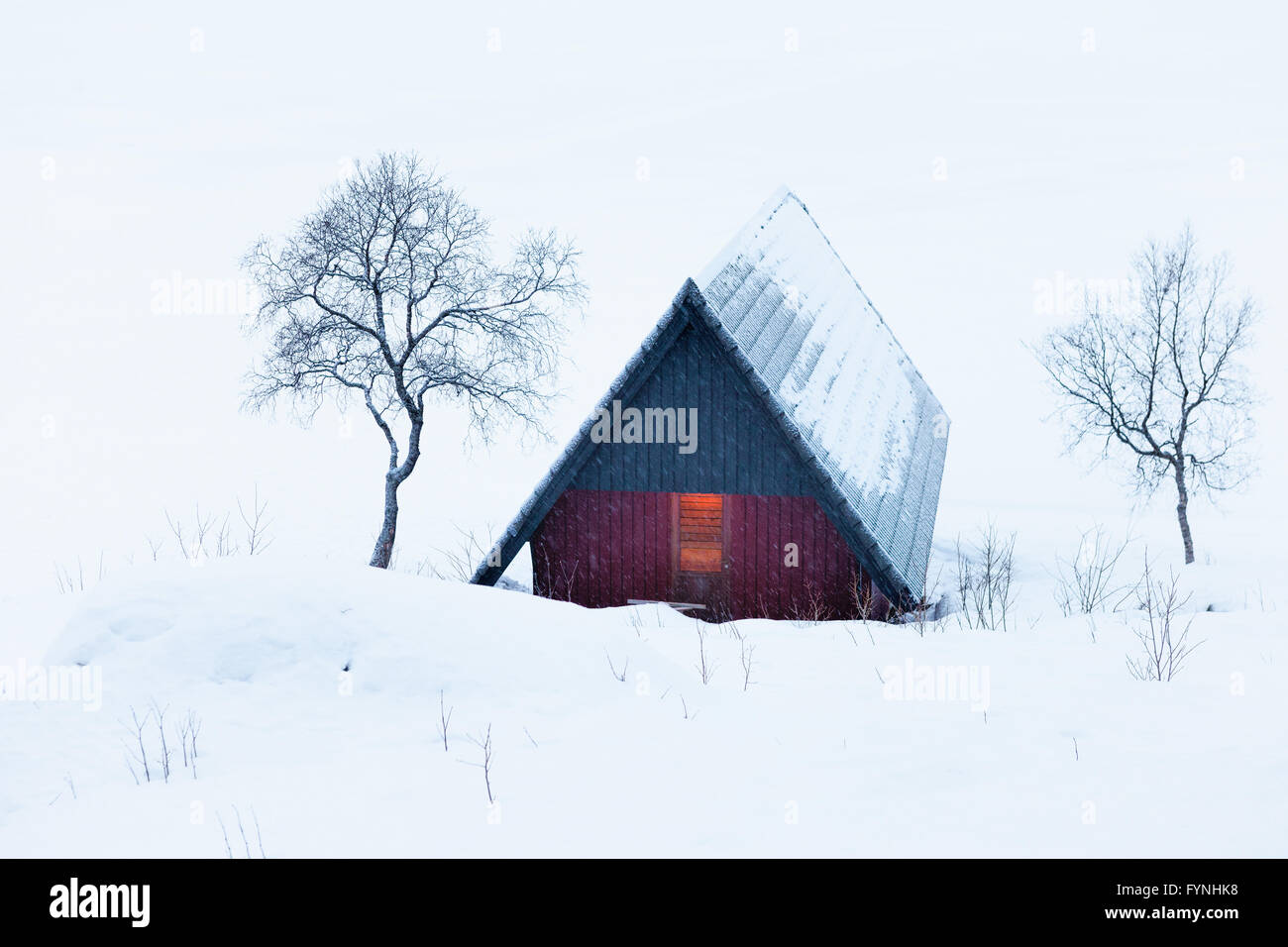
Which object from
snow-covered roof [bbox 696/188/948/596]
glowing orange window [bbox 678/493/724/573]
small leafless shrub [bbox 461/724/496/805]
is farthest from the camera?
glowing orange window [bbox 678/493/724/573]

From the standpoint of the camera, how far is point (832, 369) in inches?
561

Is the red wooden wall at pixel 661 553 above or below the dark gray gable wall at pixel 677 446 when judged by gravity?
below

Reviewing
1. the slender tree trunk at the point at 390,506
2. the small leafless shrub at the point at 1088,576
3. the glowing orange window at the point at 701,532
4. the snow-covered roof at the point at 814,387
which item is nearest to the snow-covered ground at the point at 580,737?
the snow-covered roof at the point at 814,387

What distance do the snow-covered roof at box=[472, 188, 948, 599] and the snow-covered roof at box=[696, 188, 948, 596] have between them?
0.03 metres

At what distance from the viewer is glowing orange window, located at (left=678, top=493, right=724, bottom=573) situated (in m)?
16.5

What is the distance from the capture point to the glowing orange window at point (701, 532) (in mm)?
16531

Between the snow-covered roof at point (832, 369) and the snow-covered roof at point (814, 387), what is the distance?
0.03 meters

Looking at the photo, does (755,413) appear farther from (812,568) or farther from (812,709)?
(812,709)

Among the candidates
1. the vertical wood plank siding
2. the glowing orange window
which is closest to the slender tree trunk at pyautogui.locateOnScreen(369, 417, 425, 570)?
the glowing orange window

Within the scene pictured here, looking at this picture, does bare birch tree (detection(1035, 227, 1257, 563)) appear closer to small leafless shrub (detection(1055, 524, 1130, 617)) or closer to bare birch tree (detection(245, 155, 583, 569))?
small leafless shrub (detection(1055, 524, 1130, 617))

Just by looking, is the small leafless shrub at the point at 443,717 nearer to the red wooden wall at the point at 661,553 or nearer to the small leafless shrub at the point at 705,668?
the small leafless shrub at the point at 705,668

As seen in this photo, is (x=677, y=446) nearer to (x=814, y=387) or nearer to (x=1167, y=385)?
(x=814, y=387)

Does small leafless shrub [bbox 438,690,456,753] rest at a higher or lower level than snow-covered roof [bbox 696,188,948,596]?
lower
